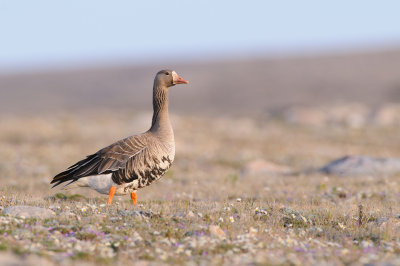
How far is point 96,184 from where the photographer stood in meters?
12.5

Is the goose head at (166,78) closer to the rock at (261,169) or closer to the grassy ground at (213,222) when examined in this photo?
the grassy ground at (213,222)

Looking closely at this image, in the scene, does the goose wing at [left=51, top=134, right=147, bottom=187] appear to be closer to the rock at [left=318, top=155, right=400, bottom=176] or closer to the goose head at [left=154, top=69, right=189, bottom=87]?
the goose head at [left=154, top=69, right=189, bottom=87]

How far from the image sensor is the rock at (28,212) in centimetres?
1030

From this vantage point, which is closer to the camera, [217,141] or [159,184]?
[159,184]

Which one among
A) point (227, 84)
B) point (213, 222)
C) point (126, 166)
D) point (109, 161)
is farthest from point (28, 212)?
point (227, 84)

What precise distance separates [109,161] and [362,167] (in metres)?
13.1

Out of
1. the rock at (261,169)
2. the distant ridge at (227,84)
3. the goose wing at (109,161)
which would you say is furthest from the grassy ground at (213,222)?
the distant ridge at (227,84)

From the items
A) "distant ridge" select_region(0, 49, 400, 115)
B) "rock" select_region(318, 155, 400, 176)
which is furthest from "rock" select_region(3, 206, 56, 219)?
"distant ridge" select_region(0, 49, 400, 115)

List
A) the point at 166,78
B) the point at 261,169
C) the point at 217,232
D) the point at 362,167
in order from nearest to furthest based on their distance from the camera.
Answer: the point at 217,232 → the point at 166,78 → the point at 362,167 → the point at 261,169

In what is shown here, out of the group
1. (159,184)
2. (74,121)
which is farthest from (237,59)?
(159,184)

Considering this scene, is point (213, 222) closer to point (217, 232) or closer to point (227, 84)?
point (217, 232)

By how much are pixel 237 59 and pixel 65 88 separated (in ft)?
163

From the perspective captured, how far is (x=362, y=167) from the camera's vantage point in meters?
22.2

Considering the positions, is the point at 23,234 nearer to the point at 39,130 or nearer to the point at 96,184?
the point at 96,184
